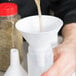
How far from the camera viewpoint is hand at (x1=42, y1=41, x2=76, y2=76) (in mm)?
458

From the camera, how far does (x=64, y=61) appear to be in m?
0.50

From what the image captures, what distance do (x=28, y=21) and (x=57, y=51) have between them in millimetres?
115

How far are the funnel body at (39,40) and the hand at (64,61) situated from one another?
0.02 meters

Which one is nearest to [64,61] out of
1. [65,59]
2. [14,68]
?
[65,59]

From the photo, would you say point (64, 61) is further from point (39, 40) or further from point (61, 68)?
point (39, 40)

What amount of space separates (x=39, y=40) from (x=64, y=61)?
0.13 meters

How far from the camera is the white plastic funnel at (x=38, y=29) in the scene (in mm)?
386

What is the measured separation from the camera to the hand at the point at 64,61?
46cm

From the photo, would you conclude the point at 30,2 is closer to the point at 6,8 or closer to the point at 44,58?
the point at 6,8

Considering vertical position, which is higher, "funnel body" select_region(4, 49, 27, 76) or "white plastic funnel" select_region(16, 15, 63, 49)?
"white plastic funnel" select_region(16, 15, 63, 49)

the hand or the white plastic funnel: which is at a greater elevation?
the white plastic funnel

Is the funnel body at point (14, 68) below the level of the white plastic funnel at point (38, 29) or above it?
below

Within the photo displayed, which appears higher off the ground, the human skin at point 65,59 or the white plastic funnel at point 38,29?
the white plastic funnel at point 38,29

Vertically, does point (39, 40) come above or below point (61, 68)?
above
